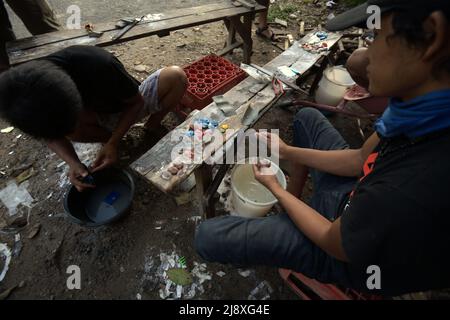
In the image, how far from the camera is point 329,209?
165 centimetres

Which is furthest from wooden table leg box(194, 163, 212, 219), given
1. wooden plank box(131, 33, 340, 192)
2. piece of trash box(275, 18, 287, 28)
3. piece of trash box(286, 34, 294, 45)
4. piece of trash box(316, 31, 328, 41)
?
piece of trash box(275, 18, 287, 28)

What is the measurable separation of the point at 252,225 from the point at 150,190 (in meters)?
1.35

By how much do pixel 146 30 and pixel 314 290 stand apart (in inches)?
114

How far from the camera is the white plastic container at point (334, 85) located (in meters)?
3.01

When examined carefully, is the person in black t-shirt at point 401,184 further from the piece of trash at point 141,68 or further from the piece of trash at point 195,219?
the piece of trash at point 141,68

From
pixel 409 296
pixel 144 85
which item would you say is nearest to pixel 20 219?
pixel 144 85

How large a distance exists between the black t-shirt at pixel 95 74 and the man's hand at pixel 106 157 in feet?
1.16

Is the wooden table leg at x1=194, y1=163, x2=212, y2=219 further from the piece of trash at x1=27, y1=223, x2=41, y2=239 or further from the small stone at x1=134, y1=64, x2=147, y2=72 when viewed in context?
the small stone at x1=134, y1=64, x2=147, y2=72

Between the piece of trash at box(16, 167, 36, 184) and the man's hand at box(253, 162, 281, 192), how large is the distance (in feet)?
7.47

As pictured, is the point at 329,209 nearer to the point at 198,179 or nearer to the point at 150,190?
the point at 198,179

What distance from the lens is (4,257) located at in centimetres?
216

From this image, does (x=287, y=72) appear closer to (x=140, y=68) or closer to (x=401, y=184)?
(x=401, y=184)

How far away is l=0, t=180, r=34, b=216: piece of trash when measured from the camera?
243 cm

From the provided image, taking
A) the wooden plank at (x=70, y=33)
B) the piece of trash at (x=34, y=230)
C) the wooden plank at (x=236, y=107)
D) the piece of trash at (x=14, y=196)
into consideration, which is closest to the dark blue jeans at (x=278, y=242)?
the wooden plank at (x=236, y=107)
